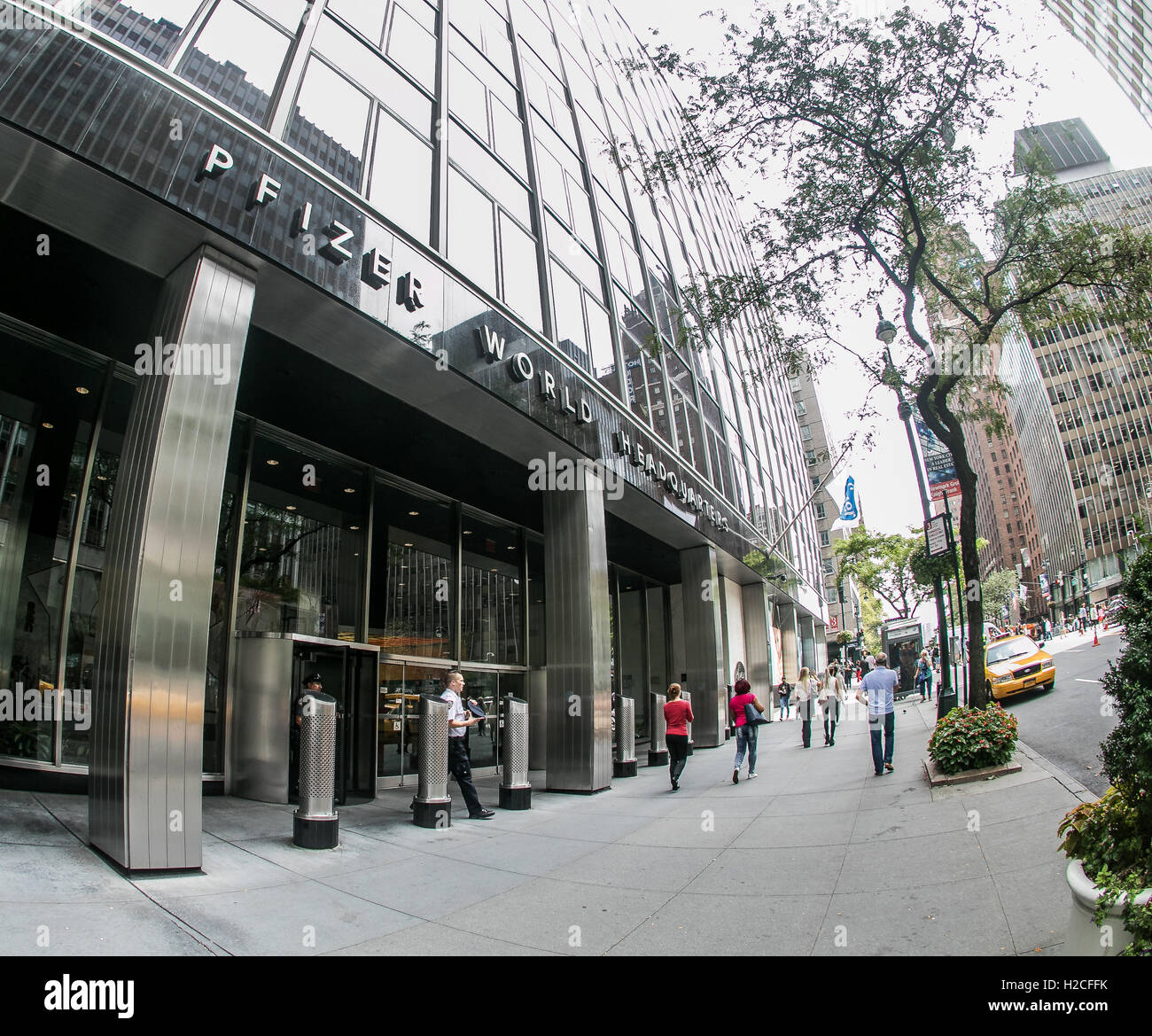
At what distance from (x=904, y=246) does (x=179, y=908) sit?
519 inches

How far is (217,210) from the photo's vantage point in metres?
6.82

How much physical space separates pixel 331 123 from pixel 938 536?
507 inches

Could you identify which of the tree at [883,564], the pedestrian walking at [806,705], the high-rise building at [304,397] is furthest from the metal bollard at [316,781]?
the tree at [883,564]

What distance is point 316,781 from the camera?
716cm

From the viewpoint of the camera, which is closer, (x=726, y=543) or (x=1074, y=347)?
(x=726, y=543)

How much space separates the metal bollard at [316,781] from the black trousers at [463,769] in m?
2.00

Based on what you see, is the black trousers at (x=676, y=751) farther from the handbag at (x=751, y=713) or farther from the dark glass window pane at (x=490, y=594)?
the dark glass window pane at (x=490, y=594)

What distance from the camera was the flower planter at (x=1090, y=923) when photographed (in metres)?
3.03

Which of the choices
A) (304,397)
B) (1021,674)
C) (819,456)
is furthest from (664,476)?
(819,456)

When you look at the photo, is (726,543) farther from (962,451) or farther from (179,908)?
(179,908)

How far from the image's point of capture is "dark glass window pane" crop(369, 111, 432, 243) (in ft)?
32.0

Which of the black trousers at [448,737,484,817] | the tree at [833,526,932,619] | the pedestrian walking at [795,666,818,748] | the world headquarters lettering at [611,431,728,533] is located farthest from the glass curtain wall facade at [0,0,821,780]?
the tree at [833,526,932,619]
